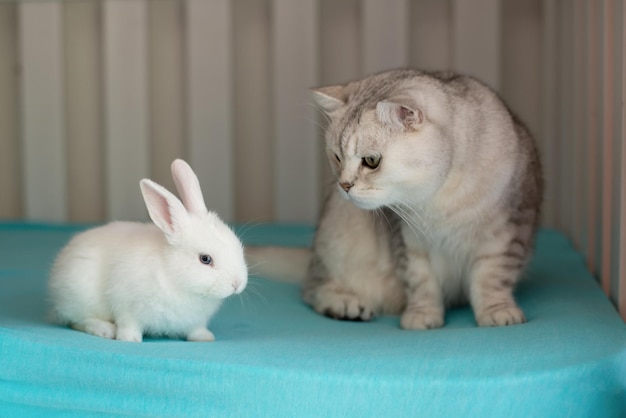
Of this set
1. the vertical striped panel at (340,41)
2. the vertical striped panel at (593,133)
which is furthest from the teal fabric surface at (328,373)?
the vertical striped panel at (340,41)

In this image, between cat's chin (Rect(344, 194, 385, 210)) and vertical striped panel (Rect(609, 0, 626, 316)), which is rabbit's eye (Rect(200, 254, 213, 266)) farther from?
vertical striped panel (Rect(609, 0, 626, 316))

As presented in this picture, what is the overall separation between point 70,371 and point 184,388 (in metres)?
0.18

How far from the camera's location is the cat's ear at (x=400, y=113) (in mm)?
1462

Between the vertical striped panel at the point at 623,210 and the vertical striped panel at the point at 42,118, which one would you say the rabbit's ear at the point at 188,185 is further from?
the vertical striped panel at the point at 42,118

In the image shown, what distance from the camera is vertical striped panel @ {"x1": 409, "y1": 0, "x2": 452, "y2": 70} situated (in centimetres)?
285

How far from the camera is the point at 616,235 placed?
1.58 metres

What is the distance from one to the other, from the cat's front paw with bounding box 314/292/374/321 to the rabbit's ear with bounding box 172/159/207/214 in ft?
1.56

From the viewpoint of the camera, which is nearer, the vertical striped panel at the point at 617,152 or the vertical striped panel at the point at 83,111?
the vertical striped panel at the point at 617,152

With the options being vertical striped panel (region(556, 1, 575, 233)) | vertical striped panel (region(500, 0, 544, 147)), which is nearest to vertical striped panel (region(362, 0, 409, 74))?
vertical striped panel (region(500, 0, 544, 147))

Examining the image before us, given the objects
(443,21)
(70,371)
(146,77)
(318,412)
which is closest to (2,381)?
(70,371)

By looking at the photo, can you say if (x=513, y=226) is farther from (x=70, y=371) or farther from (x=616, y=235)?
(x=70, y=371)

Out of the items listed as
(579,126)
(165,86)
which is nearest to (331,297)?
(579,126)

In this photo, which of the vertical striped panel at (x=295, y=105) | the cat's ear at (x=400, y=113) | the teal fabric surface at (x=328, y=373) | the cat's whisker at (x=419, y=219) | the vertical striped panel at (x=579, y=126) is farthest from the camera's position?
the vertical striped panel at (x=295, y=105)

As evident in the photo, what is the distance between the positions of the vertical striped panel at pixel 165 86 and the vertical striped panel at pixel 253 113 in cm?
21
